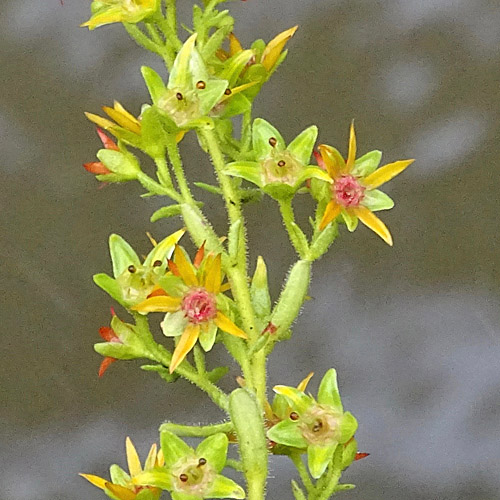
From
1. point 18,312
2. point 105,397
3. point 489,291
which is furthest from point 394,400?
point 18,312

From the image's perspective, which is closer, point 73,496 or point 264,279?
point 264,279

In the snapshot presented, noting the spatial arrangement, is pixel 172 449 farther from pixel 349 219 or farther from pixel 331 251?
pixel 331 251

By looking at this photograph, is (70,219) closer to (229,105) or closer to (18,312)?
(18,312)

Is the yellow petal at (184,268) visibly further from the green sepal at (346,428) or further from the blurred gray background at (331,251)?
the blurred gray background at (331,251)

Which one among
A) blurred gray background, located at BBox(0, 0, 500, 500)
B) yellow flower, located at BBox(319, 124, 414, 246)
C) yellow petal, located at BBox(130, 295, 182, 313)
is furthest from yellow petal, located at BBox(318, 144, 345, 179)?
blurred gray background, located at BBox(0, 0, 500, 500)

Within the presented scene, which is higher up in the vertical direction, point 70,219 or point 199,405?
point 70,219
